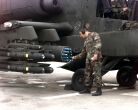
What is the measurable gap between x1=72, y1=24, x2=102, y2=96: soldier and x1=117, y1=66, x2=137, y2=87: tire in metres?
2.13

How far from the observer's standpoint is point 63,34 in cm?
1134

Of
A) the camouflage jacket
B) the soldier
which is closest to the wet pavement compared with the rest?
the soldier

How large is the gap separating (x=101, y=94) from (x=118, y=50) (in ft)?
3.74

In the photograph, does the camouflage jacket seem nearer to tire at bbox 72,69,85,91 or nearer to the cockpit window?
tire at bbox 72,69,85,91

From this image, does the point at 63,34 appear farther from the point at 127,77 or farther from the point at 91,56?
Result: the point at 127,77

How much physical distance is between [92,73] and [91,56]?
0.42m

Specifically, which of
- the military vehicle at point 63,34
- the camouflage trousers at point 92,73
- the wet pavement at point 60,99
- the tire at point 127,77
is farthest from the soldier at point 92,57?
the tire at point 127,77

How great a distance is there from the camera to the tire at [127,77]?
458 inches

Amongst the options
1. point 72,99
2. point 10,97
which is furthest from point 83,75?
point 10,97

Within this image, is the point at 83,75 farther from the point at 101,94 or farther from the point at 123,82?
the point at 123,82

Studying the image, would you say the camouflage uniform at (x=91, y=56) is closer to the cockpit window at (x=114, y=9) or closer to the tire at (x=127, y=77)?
the cockpit window at (x=114, y=9)

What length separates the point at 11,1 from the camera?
11734mm

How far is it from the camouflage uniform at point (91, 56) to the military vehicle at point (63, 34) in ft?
1.46

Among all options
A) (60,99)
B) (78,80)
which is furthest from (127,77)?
(60,99)
